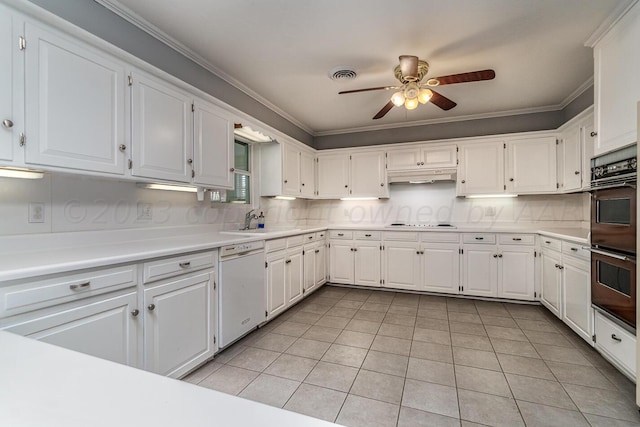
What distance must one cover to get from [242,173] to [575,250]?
141 inches

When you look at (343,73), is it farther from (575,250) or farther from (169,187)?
(575,250)

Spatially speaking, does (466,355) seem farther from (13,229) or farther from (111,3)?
(111,3)

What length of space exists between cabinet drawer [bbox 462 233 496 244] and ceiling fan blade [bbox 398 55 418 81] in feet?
7.56

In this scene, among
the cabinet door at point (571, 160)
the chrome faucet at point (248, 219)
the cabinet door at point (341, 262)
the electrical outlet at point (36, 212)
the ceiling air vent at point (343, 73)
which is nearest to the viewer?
the electrical outlet at point (36, 212)

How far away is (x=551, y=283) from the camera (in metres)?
3.18

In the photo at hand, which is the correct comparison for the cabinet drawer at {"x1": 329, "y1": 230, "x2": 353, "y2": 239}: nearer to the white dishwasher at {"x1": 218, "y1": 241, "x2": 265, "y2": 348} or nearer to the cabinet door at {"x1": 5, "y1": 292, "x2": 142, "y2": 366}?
the white dishwasher at {"x1": 218, "y1": 241, "x2": 265, "y2": 348}

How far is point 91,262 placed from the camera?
1434 millimetres

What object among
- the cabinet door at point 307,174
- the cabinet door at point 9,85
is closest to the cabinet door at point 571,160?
the cabinet door at point 307,174

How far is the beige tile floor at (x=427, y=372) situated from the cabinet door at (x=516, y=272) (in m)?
0.37

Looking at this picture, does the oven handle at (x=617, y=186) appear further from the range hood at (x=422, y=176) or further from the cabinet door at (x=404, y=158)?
the cabinet door at (x=404, y=158)

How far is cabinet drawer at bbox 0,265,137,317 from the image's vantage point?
1191 millimetres

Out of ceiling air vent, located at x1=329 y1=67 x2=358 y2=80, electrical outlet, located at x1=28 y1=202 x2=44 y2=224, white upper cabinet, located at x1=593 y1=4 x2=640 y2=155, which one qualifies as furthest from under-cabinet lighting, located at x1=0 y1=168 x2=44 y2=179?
white upper cabinet, located at x1=593 y1=4 x2=640 y2=155

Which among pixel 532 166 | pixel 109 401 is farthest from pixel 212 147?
pixel 532 166

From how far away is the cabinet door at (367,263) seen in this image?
4.24 meters
